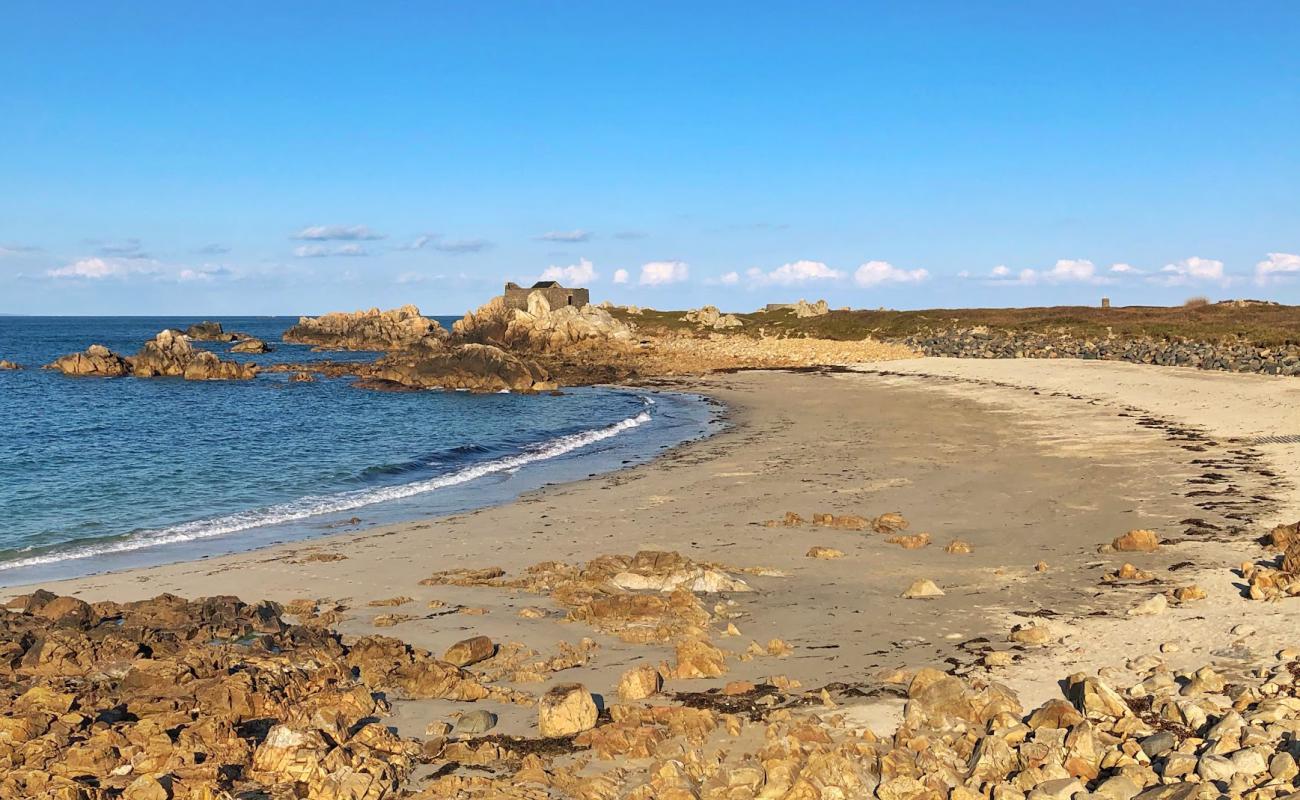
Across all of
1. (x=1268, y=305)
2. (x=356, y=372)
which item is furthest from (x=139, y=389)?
(x=1268, y=305)

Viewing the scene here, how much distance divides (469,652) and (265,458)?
2239 centimetres

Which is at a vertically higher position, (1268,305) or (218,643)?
(1268,305)

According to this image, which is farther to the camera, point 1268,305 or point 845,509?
point 1268,305

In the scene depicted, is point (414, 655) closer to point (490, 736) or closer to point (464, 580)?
point (490, 736)

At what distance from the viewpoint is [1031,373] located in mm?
48781

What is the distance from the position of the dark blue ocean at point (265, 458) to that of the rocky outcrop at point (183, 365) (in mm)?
9128

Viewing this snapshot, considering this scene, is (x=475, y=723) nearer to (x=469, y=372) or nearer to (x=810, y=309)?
(x=469, y=372)

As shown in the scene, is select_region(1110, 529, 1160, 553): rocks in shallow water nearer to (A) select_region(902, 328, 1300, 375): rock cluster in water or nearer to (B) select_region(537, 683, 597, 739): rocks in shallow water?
(B) select_region(537, 683, 597, 739): rocks in shallow water

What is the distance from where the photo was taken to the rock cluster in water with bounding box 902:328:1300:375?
143 ft

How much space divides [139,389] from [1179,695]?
200ft

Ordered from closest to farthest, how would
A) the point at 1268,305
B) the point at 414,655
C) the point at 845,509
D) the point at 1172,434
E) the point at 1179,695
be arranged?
the point at 1179,695
the point at 414,655
the point at 845,509
the point at 1172,434
the point at 1268,305

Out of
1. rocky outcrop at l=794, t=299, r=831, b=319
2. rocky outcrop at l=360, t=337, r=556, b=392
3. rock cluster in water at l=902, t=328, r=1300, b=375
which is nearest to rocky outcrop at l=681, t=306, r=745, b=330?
rocky outcrop at l=794, t=299, r=831, b=319

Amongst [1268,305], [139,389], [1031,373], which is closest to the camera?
[1031,373]

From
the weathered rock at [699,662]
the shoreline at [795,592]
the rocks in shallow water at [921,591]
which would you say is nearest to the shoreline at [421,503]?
the shoreline at [795,592]
